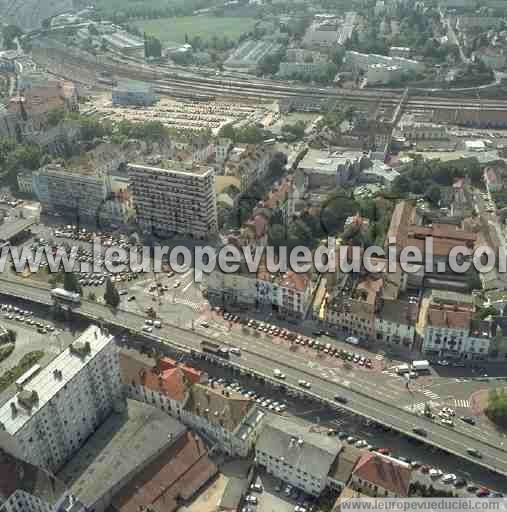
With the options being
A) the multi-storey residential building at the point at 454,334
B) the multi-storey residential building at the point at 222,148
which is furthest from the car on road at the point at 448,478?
the multi-storey residential building at the point at 222,148

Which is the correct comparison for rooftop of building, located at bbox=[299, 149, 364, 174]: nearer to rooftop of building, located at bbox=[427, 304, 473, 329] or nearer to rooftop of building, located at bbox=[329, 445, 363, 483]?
rooftop of building, located at bbox=[427, 304, 473, 329]

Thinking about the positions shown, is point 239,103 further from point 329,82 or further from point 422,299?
point 422,299

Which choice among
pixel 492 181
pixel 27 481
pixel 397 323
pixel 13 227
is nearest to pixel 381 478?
pixel 397 323

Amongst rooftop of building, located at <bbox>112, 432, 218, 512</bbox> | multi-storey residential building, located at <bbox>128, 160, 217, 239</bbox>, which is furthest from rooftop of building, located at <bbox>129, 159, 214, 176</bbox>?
rooftop of building, located at <bbox>112, 432, 218, 512</bbox>

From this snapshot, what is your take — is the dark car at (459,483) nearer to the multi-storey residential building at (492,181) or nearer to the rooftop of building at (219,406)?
the rooftop of building at (219,406)

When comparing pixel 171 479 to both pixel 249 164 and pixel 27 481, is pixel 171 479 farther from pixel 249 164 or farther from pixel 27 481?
pixel 249 164
